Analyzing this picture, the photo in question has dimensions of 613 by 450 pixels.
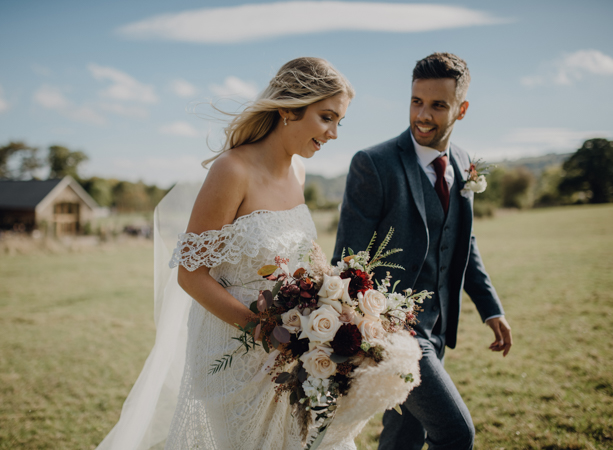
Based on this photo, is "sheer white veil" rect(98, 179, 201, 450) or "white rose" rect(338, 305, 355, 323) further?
"sheer white veil" rect(98, 179, 201, 450)

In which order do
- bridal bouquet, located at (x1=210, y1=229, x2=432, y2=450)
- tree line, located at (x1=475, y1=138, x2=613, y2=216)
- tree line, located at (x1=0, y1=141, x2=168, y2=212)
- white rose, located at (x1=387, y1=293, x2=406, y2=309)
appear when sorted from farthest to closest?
tree line, located at (x1=0, y1=141, x2=168, y2=212), tree line, located at (x1=475, y1=138, x2=613, y2=216), white rose, located at (x1=387, y1=293, x2=406, y2=309), bridal bouquet, located at (x1=210, y1=229, x2=432, y2=450)

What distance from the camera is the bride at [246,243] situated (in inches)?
83.4

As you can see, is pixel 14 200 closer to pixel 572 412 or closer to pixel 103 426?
pixel 103 426

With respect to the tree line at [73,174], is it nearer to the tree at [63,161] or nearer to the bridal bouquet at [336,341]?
the tree at [63,161]

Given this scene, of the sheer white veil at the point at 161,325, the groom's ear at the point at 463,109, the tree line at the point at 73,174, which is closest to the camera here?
the groom's ear at the point at 463,109

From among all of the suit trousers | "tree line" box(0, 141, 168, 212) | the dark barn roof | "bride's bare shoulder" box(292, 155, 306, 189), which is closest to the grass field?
the suit trousers

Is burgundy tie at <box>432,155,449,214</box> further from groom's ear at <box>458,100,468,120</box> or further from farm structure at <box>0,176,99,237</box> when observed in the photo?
farm structure at <box>0,176,99,237</box>

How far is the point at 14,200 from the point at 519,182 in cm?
8143

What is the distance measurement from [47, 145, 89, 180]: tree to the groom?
308 ft

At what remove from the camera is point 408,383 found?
1642 millimetres

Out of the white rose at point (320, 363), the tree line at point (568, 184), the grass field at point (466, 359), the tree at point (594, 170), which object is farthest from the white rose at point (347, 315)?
the tree at point (594, 170)

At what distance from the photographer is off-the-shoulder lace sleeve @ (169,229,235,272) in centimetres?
208

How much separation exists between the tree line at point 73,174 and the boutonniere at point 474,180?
253 ft

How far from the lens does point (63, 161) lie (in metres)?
82.4
